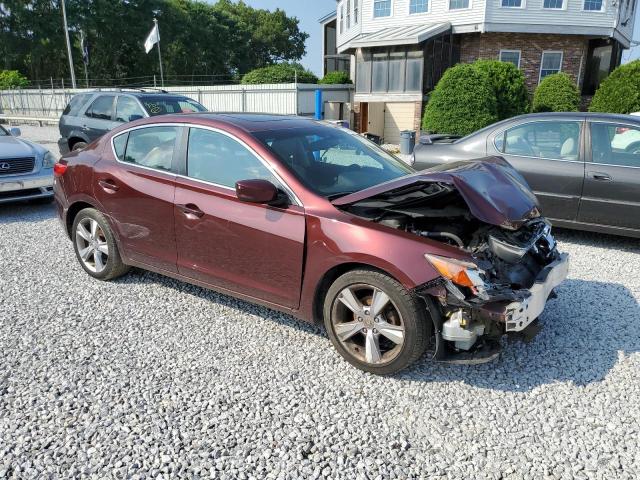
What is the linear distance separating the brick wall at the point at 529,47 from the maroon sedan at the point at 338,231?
1961 centimetres

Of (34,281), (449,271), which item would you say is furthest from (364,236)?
(34,281)

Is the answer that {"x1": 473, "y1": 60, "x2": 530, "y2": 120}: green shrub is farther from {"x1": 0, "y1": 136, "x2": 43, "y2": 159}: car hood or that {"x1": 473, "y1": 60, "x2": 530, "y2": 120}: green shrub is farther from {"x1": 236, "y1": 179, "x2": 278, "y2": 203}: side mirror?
{"x1": 236, "y1": 179, "x2": 278, "y2": 203}: side mirror

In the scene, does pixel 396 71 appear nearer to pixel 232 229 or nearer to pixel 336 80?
pixel 336 80

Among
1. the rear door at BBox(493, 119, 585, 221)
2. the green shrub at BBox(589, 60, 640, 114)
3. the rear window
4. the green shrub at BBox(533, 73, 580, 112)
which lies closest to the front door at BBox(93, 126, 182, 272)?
the rear door at BBox(493, 119, 585, 221)

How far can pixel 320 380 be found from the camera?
326 centimetres

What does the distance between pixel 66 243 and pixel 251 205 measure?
11.9 feet

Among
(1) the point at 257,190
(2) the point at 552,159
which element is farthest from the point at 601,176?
(1) the point at 257,190

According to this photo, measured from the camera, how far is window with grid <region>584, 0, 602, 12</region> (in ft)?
68.3

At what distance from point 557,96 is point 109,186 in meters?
18.2

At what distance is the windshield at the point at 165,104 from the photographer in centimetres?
975

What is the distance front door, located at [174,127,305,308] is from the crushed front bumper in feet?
4.08

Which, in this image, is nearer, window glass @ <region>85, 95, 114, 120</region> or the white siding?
window glass @ <region>85, 95, 114, 120</region>

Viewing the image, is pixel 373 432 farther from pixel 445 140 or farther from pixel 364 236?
pixel 445 140

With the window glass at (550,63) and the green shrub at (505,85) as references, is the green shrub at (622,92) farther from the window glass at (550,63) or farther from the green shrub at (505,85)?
the window glass at (550,63)
